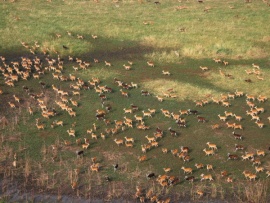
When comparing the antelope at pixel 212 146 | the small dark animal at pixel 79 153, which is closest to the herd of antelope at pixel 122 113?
the antelope at pixel 212 146

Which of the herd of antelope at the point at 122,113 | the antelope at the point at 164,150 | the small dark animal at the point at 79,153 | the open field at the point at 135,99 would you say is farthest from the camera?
the antelope at the point at 164,150

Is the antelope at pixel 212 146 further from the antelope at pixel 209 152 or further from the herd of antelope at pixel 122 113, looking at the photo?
the antelope at pixel 209 152

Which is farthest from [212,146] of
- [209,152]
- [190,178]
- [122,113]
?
[122,113]

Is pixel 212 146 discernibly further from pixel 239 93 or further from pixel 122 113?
pixel 239 93

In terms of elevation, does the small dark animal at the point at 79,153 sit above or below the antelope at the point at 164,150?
above

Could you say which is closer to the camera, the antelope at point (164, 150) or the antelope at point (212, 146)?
the antelope at point (164, 150)

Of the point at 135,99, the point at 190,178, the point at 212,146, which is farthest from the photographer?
the point at 135,99

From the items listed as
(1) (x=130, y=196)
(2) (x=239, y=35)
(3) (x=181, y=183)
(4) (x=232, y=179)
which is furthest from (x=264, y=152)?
(2) (x=239, y=35)
